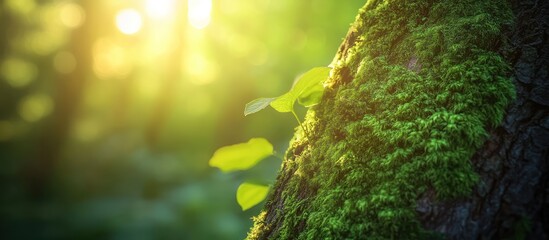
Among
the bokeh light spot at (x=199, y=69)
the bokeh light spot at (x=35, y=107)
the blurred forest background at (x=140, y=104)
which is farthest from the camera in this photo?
the bokeh light spot at (x=199, y=69)

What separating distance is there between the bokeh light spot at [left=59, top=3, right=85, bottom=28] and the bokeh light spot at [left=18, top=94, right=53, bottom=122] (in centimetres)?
210

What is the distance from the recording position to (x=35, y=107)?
36.0ft

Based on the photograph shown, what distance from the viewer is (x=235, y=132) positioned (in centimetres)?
1186

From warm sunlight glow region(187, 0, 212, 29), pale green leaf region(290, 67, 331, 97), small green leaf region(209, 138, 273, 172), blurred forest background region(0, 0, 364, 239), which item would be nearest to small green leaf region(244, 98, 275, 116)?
pale green leaf region(290, 67, 331, 97)

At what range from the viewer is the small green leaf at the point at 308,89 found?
1354 millimetres

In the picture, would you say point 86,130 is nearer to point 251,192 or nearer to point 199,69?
point 199,69

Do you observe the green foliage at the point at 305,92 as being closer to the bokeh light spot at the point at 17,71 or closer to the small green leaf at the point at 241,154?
the small green leaf at the point at 241,154

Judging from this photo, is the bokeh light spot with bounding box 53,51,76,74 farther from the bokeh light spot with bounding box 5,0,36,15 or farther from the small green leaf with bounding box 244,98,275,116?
the small green leaf with bounding box 244,98,275,116

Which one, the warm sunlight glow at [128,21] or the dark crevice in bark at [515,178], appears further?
the warm sunlight glow at [128,21]

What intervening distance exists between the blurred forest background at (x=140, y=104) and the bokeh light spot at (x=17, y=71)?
0.14ft

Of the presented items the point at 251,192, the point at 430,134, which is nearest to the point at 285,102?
the point at 251,192

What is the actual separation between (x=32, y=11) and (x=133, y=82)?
3243 millimetres

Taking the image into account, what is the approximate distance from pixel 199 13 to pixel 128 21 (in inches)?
85.9

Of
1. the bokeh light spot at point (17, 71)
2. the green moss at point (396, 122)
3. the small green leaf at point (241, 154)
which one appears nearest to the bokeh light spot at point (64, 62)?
the bokeh light spot at point (17, 71)
